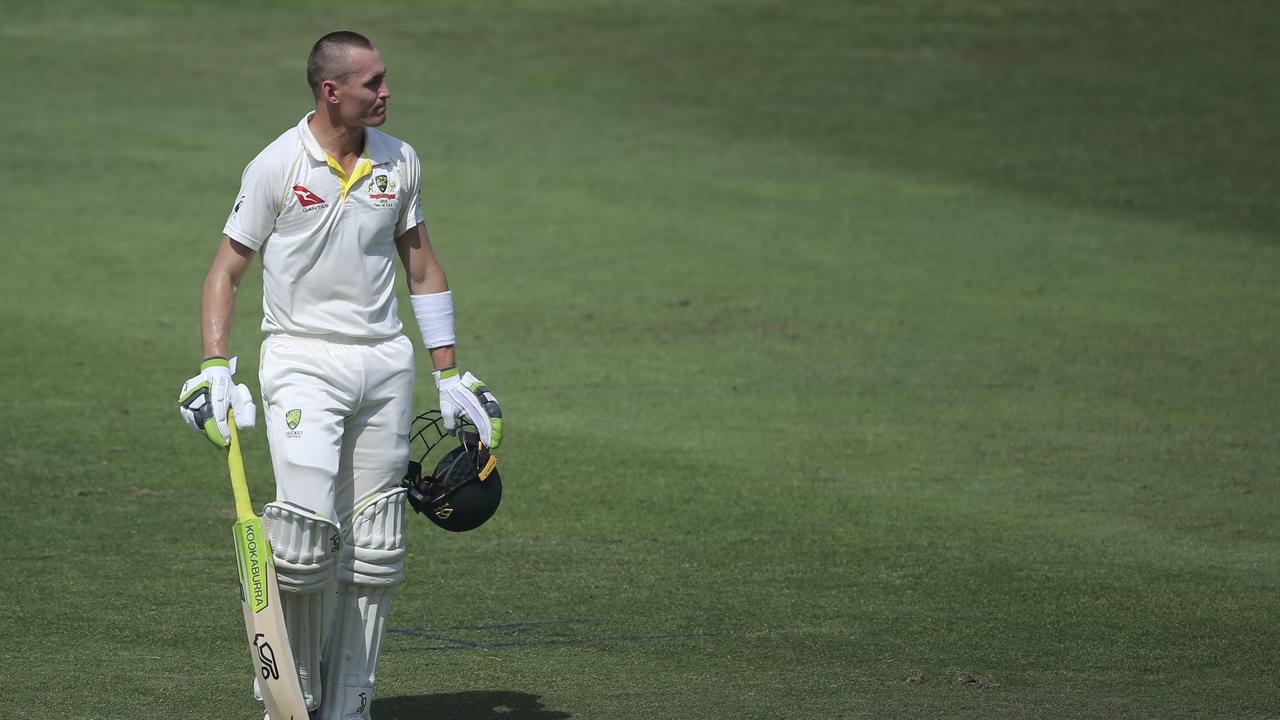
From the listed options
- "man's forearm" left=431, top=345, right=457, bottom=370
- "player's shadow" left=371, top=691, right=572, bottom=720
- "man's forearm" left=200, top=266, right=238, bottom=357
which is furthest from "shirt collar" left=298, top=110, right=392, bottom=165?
"player's shadow" left=371, top=691, right=572, bottom=720

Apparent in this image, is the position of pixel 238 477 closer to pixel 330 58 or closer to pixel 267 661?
pixel 267 661

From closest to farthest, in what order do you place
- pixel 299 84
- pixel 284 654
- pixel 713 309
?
pixel 284 654 < pixel 713 309 < pixel 299 84

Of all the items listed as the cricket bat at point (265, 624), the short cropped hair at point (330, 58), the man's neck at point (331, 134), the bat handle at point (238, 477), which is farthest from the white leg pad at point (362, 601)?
the short cropped hair at point (330, 58)

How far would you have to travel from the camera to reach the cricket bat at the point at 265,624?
5707 millimetres

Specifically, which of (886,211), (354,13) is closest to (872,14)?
(354,13)

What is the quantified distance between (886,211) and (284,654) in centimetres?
1318

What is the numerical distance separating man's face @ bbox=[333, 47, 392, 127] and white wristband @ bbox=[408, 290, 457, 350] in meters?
0.70

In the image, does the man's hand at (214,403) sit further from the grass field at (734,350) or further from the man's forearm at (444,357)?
the grass field at (734,350)

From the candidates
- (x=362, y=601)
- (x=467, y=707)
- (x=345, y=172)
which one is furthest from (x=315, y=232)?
(x=467, y=707)

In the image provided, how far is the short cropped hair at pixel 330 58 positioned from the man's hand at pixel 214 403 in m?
0.95

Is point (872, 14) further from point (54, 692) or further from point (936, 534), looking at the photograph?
point (54, 692)

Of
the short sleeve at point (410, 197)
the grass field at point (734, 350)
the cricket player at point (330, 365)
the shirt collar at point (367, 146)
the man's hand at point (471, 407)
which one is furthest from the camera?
the grass field at point (734, 350)

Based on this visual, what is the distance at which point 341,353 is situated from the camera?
5.93 meters

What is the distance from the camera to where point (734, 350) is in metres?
13.6
